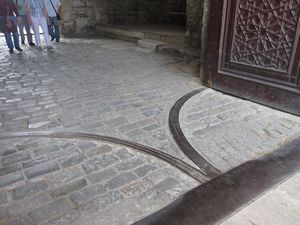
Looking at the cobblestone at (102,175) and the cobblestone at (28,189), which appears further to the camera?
the cobblestone at (102,175)

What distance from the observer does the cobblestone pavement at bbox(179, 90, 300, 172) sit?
2039mm

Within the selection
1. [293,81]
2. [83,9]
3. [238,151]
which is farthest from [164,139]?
[83,9]

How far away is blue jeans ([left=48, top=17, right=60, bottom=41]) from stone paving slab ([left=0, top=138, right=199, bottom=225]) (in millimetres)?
5509

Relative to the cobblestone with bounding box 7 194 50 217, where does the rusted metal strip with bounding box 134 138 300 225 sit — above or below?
below

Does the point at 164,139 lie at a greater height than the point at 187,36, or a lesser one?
lesser

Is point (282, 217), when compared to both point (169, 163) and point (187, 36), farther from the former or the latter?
point (187, 36)

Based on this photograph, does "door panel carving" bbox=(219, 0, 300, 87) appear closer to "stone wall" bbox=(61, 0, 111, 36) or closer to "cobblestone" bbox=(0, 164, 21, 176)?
"cobblestone" bbox=(0, 164, 21, 176)

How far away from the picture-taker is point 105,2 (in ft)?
27.5

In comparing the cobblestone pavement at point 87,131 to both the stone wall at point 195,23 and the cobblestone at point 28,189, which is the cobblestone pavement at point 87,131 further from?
the stone wall at point 195,23

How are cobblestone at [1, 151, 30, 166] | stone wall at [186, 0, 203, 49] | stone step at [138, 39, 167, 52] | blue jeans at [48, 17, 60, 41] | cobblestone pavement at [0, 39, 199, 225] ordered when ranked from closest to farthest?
1. cobblestone pavement at [0, 39, 199, 225]
2. cobblestone at [1, 151, 30, 166]
3. stone wall at [186, 0, 203, 49]
4. stone step at [138, 39, 167, 52]
5. blue jeans at [48, 17, 60, 41]

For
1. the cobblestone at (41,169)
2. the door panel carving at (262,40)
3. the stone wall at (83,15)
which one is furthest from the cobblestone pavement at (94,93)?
the stone wall at (83,15)

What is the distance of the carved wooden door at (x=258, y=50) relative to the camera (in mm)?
2555

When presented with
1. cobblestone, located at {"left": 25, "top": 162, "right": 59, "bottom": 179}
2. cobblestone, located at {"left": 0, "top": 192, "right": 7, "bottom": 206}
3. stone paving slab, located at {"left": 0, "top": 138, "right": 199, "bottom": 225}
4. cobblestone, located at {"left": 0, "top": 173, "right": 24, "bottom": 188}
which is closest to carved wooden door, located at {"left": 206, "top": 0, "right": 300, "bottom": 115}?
stone paving slab, located at {"left": 0, "top": 138, "right": 199, "bottom": 225}

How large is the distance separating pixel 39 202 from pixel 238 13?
2.67 metres
